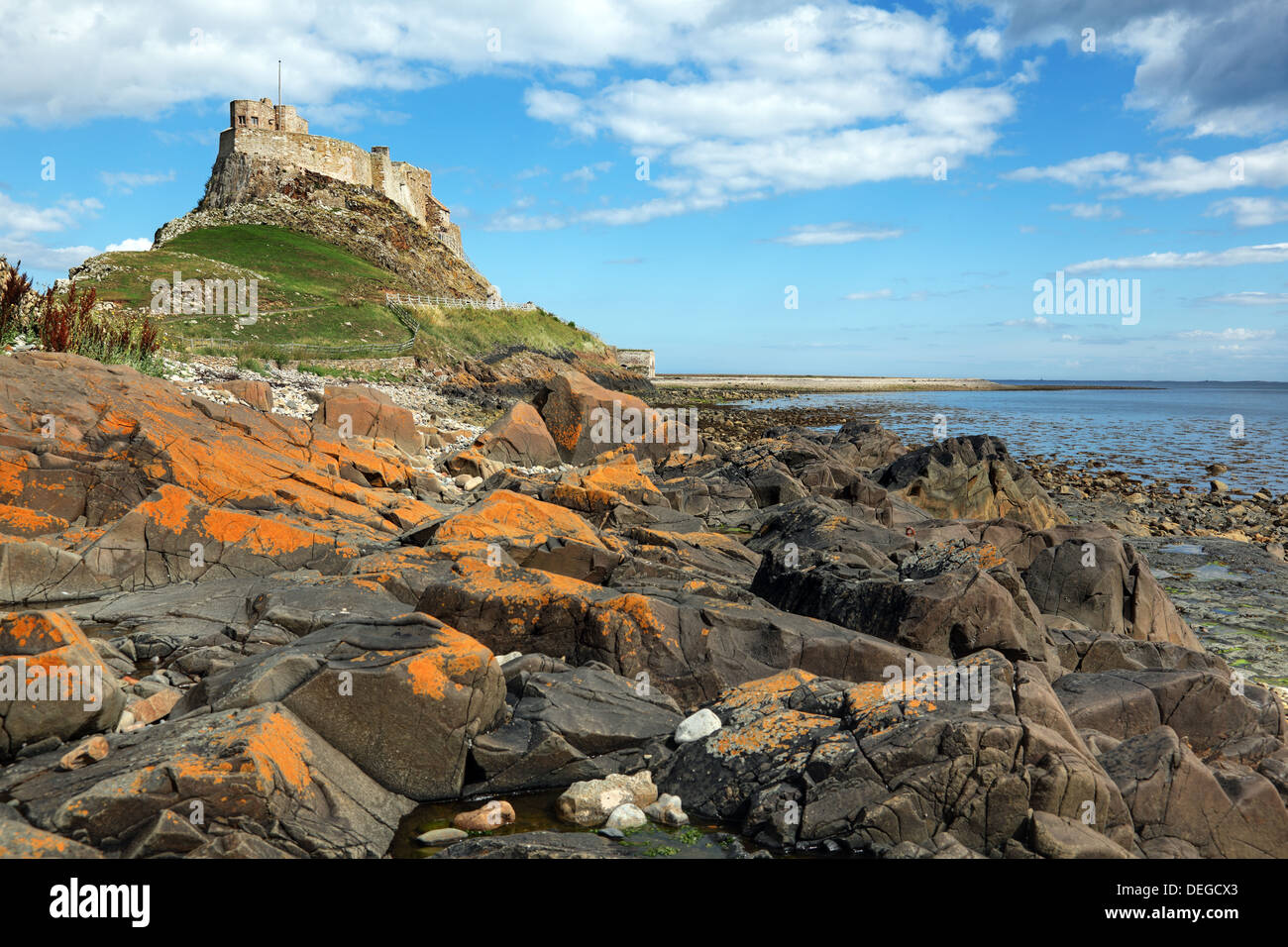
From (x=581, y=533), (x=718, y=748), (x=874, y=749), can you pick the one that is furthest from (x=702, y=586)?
(x=874, y=749)

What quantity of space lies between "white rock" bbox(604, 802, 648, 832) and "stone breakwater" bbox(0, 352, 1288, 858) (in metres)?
0.08

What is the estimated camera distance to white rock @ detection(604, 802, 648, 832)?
639 cm

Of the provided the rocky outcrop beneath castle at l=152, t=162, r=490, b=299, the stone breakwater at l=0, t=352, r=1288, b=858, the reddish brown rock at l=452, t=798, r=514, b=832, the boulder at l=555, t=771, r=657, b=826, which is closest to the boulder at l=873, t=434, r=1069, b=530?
the stone breakwater at l=0, t=352, r=1288, b=858

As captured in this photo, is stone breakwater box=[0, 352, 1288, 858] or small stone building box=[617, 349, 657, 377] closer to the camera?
stone breakwater box=[0, 352, 1288, 858]

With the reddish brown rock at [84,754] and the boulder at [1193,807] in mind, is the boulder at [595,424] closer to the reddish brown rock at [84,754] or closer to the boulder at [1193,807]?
the reddish brown rock at [84,754]

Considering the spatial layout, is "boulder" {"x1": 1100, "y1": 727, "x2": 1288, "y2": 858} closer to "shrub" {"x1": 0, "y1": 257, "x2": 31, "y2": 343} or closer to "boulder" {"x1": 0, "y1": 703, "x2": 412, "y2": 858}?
"boulder" {"x1": 0, "y1": 703, "x2": 412, "y2": 858}

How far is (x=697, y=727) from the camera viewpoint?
24.2 ft

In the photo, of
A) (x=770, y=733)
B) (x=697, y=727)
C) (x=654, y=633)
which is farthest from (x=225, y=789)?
(x=654, y=633)

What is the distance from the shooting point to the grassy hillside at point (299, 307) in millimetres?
43625

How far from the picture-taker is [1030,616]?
10.4 m

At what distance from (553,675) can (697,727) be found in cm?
160

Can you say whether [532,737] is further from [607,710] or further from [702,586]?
[702,586]

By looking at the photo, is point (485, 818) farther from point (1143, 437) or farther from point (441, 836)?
point (1143, 437)

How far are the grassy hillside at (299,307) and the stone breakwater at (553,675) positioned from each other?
89.0 feet
